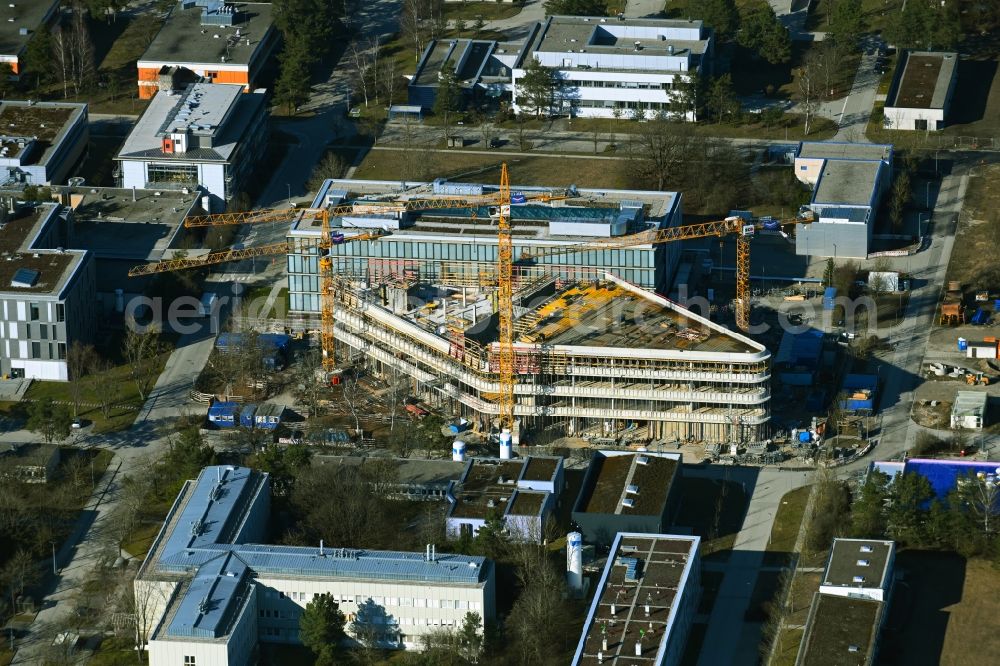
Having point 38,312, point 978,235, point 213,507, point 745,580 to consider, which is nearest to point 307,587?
point 213,507

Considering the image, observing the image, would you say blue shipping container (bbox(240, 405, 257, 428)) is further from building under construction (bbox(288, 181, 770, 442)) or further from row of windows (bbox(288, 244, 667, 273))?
row of windows (bbox(288, 244, 667, 273))

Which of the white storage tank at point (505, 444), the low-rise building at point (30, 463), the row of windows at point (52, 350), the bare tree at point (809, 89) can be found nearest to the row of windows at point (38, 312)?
the row of windows at point (52, 350)

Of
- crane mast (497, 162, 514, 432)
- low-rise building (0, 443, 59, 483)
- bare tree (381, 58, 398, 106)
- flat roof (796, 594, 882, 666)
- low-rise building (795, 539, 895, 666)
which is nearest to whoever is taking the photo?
flat roof (796, 594, 882, 666)

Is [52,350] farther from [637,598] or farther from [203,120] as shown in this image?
[637,598]

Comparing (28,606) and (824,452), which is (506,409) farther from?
(28,606)

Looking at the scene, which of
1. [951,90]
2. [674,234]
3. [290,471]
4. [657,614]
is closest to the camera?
[657,614]

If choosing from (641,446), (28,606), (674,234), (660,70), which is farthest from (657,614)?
(660,70)

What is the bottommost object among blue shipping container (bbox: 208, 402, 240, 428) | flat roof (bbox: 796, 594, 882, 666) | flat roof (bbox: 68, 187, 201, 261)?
blue shipping container (bbox: 208, 402, 240, 428)

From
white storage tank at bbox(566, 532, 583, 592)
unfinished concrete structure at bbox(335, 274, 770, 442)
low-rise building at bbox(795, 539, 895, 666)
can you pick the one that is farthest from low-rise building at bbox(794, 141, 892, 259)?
white storage tank at bbox(566, 532, 583, 592)
